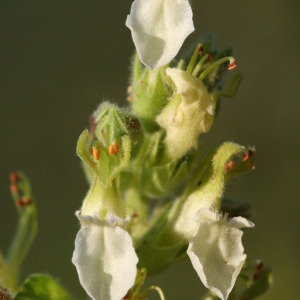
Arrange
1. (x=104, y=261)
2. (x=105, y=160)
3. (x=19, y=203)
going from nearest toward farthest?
(x=104, y=261)
(x=105, y=160)
(x=19, y=203)

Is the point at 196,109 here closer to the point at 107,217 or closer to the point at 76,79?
the point at 107,217

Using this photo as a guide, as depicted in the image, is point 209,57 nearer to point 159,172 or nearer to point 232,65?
point 232,65

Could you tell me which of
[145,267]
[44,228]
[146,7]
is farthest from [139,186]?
[44,228]

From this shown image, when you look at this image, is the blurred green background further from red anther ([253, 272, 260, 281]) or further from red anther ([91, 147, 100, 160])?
red anther ([91, 147, 100, 160])

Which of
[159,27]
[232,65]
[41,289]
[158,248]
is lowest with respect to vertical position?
[41,289]

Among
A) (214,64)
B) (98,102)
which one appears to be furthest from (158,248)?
(98,102)

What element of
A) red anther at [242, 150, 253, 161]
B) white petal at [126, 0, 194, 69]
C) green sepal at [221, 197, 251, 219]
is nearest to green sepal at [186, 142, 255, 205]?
red anther at [242, 150, 253, 161]
